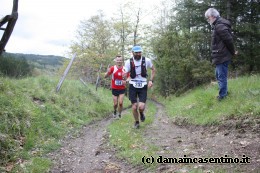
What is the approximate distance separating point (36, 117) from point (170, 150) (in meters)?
4.63


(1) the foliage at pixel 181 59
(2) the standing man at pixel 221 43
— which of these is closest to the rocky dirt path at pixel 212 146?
(2) the standing man at pixel 221 43

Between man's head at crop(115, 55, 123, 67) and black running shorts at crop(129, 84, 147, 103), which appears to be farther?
man's head at crop(115, 55, 123, 67)

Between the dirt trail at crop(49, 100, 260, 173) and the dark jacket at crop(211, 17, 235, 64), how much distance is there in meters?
2.38

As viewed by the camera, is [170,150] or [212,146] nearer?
[212,146]

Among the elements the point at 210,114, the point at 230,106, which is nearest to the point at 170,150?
the point at 230,106

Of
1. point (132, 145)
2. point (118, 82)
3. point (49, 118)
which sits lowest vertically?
point (132, 145)

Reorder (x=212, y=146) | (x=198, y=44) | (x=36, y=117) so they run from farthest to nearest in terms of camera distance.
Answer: (x=198, y=44) < (x=36, y=117) < (x=212, y=146)

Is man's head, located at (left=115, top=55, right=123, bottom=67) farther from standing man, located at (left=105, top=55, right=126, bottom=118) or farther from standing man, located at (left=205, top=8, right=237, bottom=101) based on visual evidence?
standing man, located at (left=205, top=8, right=237, bottom=101)

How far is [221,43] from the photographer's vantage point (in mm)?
9523

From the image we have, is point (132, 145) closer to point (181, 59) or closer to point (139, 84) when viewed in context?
point (139, 84)

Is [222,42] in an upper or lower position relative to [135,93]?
upper

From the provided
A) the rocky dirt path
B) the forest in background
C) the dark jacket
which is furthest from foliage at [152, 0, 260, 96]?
the rocky dirt path

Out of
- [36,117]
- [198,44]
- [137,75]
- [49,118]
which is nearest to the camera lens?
[36,117]

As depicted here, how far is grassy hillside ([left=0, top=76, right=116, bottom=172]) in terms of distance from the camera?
6668 mm
